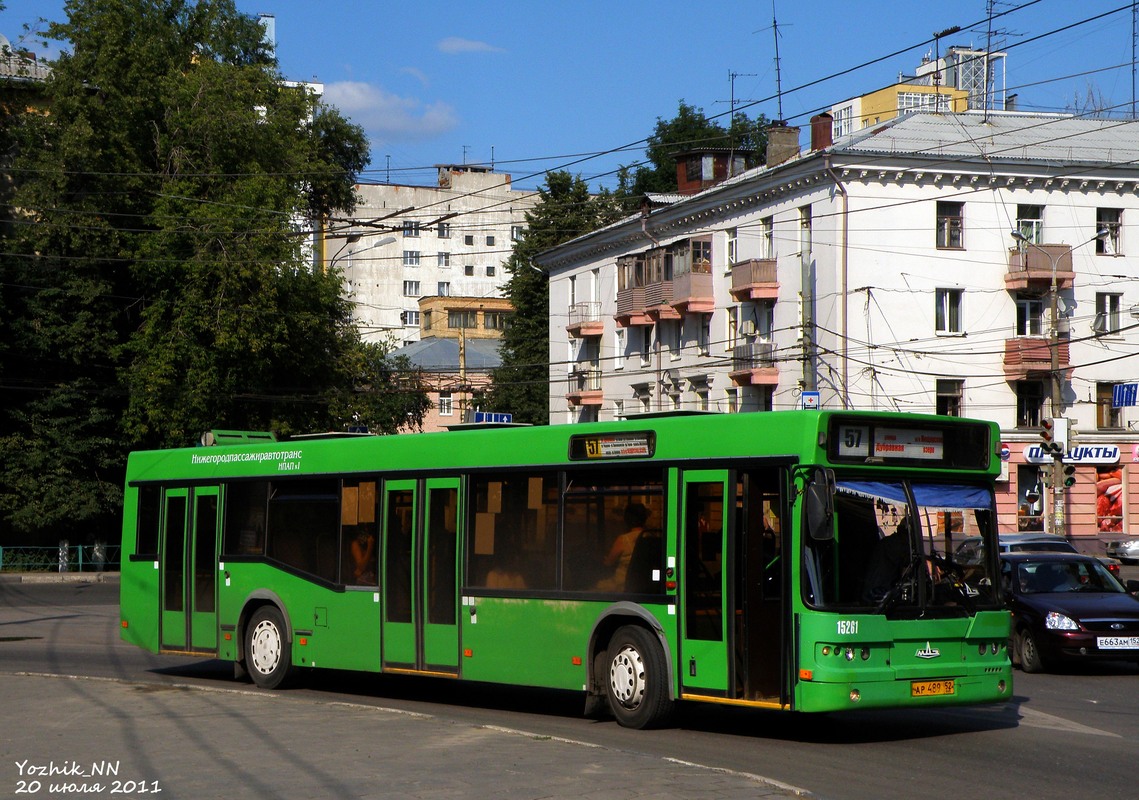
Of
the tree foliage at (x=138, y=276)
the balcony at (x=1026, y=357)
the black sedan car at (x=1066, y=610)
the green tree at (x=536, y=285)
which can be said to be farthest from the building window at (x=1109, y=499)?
the black sedan car at (x=1066, y=610)

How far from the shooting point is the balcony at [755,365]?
47812 mm

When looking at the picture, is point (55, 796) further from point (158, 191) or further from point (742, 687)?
point (158, 191)

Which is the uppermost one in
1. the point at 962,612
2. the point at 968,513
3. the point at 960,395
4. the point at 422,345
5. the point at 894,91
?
the point at 894,91

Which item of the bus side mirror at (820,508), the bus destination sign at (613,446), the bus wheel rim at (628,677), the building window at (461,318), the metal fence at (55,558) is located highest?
the building window at (461,318)

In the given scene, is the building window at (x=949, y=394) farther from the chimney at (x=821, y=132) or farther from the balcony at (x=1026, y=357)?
the chimney at (x=821, y=132)

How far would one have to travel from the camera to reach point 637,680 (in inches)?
480

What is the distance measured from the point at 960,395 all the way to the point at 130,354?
86.0 feet

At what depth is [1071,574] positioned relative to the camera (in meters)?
18.2

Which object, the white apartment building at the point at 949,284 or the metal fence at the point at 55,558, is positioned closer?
the metal fence at the point at 55,558

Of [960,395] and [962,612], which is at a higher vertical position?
[960,395]

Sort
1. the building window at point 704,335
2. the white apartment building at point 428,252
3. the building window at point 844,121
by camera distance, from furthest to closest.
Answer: the white apartment building at point 428,252 < the building window at point 844,121 < the building window at point 704,335

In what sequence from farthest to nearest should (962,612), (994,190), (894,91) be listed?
(894,91), (994,190), (962,612)

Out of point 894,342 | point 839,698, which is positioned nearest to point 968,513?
point 839,698

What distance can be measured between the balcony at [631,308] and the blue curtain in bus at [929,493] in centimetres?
4377
